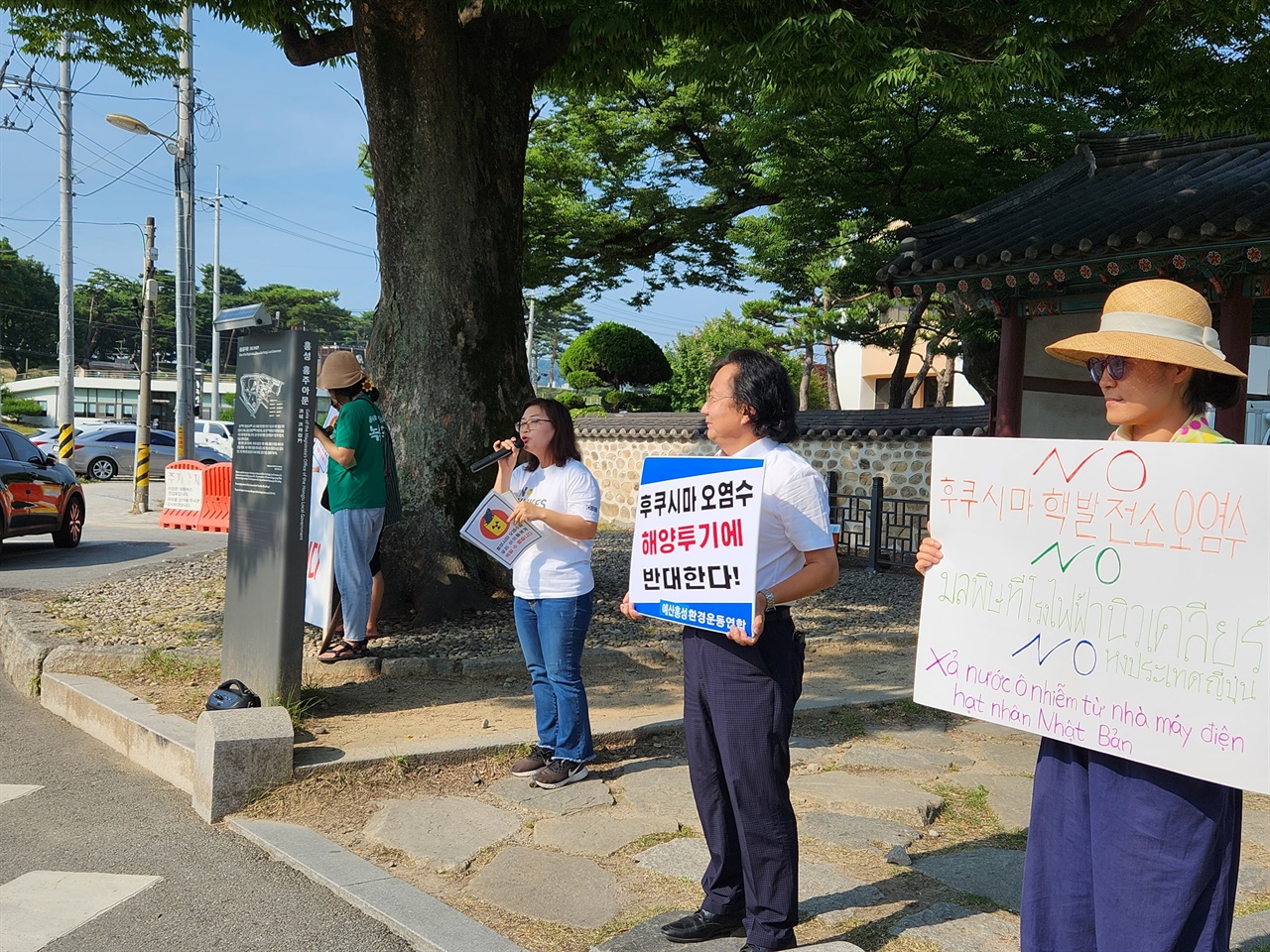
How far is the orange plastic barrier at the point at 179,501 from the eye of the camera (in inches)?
709

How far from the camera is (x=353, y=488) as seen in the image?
6.67m

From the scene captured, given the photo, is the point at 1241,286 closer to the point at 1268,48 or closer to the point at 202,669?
the point at 1268,48

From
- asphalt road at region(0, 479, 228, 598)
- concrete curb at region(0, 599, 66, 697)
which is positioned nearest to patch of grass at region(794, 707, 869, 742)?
concrete curb at region(0, 599, 66, 697)

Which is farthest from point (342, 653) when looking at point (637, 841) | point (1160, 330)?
point (1160, 330)

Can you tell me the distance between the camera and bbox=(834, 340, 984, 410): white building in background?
3869 cm

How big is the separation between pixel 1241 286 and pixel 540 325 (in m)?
92.7

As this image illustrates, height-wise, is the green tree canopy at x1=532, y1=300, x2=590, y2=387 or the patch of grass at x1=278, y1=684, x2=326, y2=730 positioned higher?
the green tree canopy at x1=532, y1=300, x2=590, y2=387

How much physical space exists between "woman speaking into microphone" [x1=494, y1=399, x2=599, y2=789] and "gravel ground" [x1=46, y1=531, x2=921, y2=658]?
92.2 inches

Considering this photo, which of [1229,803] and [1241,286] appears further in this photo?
[1241,286]

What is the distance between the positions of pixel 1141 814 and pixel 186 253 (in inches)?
814

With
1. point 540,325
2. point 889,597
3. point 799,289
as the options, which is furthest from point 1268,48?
point 540,325

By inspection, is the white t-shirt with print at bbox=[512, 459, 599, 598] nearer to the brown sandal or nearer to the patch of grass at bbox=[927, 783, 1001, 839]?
the patch of grass at bbox=[927, 783, 1001, 839]

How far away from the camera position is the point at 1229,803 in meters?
2.37

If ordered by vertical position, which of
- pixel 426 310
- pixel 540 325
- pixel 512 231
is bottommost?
pixel 426 310
